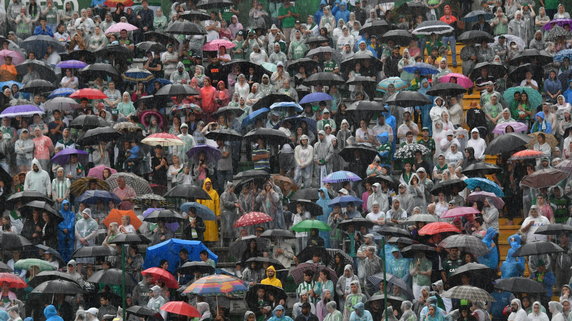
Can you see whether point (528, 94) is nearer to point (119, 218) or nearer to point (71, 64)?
point (119, 218)

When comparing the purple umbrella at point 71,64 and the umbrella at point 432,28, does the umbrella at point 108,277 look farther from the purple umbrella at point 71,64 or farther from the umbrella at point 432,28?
the umbrella at point 432,28

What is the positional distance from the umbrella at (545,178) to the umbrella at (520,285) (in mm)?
3887

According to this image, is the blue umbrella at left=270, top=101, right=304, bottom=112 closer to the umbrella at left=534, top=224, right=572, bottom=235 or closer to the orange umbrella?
the orange umbrella

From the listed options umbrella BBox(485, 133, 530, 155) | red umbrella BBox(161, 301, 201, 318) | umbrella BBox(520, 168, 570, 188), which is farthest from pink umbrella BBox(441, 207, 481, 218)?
red umbrella BBox(161, 301, 201, 318)

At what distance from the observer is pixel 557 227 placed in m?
35.8

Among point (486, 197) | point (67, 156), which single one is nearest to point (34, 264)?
point (67, 156)

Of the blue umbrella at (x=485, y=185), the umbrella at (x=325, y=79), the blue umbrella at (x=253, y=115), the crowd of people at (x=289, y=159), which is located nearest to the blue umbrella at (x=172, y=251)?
the crowd of people at (x=289, y=159)

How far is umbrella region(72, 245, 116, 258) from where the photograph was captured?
35469mm

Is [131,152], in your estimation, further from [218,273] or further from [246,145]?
[218,273]

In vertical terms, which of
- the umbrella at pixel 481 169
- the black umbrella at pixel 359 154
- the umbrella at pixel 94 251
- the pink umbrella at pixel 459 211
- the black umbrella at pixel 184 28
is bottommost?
the umbrella at pixel 94 251

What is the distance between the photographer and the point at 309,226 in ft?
120

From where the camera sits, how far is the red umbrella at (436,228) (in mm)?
35688

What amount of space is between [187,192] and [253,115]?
15.2 ft

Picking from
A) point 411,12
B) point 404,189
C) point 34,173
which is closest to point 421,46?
point 411,12
